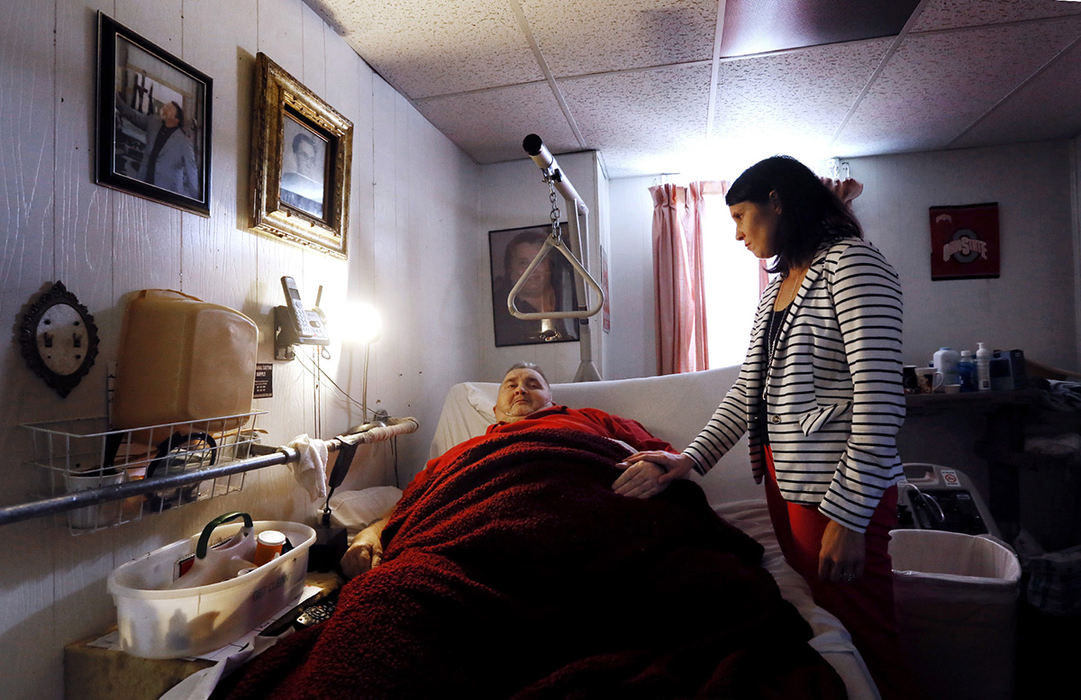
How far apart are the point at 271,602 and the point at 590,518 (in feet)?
2.14

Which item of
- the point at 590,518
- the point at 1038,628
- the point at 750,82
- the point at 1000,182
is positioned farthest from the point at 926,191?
the point at 590,518

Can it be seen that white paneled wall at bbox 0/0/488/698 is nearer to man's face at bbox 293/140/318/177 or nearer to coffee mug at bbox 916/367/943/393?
man's face at bbox 293/140/318/177

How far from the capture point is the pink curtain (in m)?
3.38

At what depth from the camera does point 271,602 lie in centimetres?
112

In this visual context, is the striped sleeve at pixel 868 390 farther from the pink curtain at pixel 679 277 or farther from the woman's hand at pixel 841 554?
the pink curtain at pixel 679 277

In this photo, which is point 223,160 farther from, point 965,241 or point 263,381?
point 965,241

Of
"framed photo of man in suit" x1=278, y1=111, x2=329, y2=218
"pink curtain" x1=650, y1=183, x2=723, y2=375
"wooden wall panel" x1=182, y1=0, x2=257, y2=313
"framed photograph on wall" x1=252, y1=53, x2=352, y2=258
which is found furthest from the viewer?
"pink curtain" x1=650, y1=183, x2=723, y2=375

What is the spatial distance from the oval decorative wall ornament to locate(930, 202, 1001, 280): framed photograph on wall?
12.5ft

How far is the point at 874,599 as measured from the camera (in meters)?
1.04

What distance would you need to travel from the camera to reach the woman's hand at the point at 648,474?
118 centimetres

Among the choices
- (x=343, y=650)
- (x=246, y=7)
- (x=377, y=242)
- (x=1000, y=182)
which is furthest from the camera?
(x=1000, y=182)

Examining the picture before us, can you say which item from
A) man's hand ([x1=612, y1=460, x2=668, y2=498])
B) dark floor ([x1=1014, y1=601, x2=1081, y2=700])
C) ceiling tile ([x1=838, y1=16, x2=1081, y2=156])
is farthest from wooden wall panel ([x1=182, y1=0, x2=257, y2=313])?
dark floor ([x1=1014, y1=601, x2=1081, y2=700])

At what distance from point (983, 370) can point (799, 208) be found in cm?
240

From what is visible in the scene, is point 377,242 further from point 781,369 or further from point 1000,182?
point 1000,182
